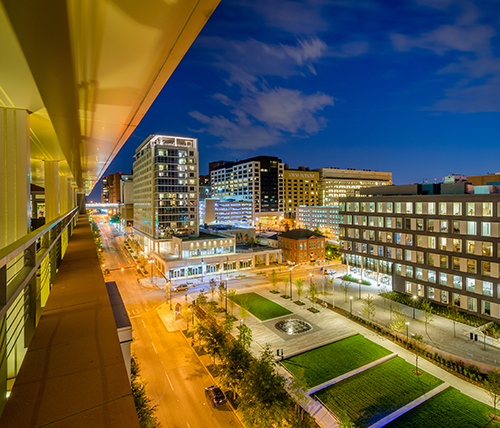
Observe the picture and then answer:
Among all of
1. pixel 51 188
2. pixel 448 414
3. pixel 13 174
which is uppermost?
pixel 51 188

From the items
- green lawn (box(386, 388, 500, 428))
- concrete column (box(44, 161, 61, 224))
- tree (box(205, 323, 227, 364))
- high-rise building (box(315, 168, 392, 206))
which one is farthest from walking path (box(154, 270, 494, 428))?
high-rise building (box(315, 168, 392, 206))

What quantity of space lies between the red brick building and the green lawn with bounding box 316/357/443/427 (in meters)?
31.0

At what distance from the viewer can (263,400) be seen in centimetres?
1255

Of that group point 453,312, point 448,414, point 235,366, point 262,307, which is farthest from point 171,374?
point 453,312

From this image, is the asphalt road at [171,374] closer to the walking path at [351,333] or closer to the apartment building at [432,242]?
the walking path at [351,333]

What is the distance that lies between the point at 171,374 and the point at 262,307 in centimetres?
1345

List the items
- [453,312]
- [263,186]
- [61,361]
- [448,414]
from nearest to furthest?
[61,361], [448,414], [453,312], [263,186]

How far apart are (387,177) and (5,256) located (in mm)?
182283

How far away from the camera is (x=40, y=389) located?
2.32m

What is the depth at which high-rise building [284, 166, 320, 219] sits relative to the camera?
125125 mm

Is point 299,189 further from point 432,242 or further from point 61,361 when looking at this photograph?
point 61,361

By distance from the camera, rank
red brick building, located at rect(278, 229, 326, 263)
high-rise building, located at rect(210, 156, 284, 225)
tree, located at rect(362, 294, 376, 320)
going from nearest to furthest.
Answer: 1. tree, located at rect(362, 294, 376, 320)
2. red brick building, located at rect(278, 229, 326, 263)
3. high-rise building, located at rect(210, 156, 284, 225)

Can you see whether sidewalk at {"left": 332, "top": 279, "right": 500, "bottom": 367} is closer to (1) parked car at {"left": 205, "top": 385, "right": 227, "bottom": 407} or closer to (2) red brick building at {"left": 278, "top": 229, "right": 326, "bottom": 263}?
(2) red brick building at {"left": 278, "top": 229, "right": 326, "bottom": 263}

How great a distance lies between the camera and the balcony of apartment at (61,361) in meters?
2.04
